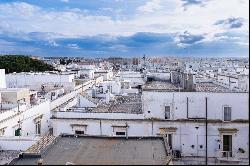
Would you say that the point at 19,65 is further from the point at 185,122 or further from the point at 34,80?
the point at 185,122

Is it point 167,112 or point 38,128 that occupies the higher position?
point 167,112

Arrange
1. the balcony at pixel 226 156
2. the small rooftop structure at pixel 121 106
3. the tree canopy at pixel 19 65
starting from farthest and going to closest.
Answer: the tree canopy at pixel 19 65 → the small rooftop structure at pixel 121 106 → the balcony at pixel 226 156

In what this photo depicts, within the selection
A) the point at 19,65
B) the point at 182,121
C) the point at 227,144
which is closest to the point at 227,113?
the point at 227,144

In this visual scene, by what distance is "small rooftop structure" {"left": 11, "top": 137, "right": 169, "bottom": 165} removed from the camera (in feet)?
40.9

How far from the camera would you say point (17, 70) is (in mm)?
74750

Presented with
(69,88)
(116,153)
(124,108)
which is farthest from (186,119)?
(69,88)

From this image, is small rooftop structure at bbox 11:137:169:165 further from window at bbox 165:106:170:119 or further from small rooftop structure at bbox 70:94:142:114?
small rooftop structure at bbox 70:94:142:114

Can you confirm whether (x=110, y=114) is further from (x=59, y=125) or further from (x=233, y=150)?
(x=233, y=150)

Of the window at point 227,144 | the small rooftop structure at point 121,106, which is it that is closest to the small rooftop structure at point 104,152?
the window at point 227,144

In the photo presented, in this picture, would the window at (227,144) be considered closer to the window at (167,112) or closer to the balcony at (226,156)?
the balcony at (226,156)

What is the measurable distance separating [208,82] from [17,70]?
155ft

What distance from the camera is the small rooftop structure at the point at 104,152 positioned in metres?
12.5

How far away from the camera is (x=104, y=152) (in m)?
13.5

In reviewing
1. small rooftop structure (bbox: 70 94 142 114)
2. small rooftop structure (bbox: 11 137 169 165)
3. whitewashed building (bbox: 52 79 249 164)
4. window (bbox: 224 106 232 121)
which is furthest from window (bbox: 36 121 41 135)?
small rooftop structure (bbox: 11 137 169 165)
